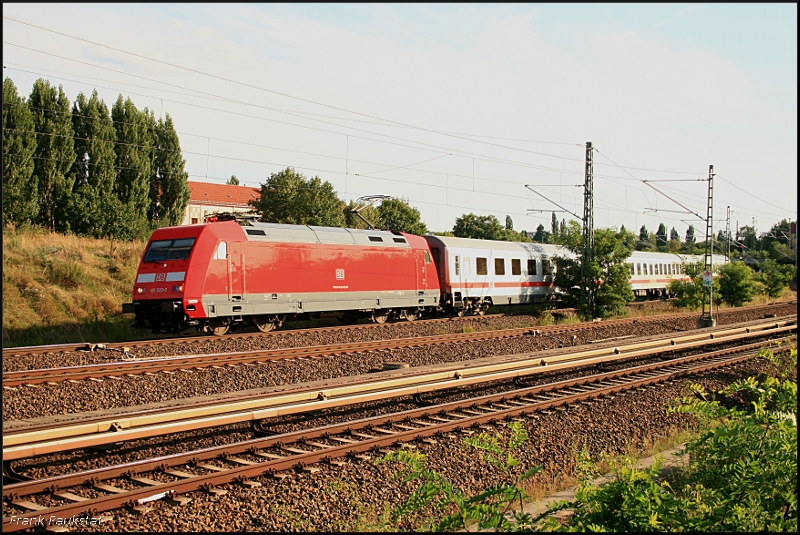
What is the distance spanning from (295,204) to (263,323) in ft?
103

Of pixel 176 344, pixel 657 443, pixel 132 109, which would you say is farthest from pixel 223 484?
pixel 132 109

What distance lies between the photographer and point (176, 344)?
16750mm

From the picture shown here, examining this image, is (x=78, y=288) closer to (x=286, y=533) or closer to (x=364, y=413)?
(x=364, y=413)

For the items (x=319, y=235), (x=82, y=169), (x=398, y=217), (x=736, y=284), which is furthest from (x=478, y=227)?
(x=319, y=235)

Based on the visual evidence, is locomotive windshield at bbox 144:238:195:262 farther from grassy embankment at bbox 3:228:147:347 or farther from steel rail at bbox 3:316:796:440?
steel rail at bbox 3:316:796:440

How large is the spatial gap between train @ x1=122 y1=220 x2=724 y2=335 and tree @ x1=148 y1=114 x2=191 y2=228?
26.4 metres

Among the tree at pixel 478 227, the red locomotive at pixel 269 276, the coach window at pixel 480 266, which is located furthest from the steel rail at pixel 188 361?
the tree at pixel 478 227

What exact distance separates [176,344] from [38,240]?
15023 millimetres

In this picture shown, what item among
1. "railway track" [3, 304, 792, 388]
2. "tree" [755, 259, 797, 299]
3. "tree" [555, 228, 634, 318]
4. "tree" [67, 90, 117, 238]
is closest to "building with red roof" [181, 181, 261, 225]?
"tree" [67, 90, 117, 238]

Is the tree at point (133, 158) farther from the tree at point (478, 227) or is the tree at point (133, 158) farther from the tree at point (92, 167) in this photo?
the tree at point (478, 227)

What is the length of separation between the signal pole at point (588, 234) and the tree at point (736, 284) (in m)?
15.2

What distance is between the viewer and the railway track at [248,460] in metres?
6.16

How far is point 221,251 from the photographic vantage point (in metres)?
18.3

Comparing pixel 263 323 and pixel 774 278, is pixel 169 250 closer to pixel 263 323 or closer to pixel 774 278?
pixel 263 323
